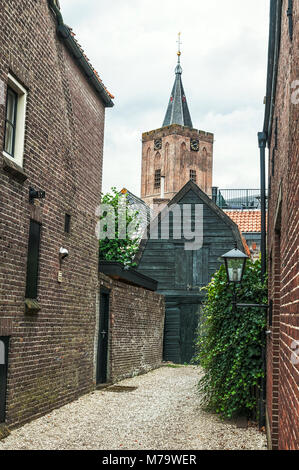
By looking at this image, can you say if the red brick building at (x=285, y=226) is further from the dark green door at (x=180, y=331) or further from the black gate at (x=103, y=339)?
the dark green door at (x=180, y=331)

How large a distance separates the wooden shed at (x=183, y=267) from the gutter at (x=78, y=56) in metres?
8.04

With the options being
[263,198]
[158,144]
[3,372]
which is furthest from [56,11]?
[158,144]

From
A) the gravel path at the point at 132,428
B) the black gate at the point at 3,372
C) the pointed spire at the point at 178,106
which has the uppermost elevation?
the pointed spire at the point at 178,106

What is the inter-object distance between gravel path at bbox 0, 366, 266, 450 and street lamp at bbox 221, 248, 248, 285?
218cm

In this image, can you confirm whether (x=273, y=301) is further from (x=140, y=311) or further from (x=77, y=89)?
(x=140, y=311)

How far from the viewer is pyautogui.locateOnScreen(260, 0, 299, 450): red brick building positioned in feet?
10.0

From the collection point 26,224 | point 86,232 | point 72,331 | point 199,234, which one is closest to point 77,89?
point 86,232

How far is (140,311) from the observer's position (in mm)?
15812

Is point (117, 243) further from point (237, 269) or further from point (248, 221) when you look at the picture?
point (237, 269)

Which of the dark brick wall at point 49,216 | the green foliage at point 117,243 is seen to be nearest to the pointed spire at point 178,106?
the green foliage at point 117,243

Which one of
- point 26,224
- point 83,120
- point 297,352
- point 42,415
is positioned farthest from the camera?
point 83,120

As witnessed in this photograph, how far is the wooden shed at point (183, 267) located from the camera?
19.3 m

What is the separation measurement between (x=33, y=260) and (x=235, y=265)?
10.1 feet

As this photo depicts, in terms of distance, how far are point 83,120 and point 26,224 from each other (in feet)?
12.7
